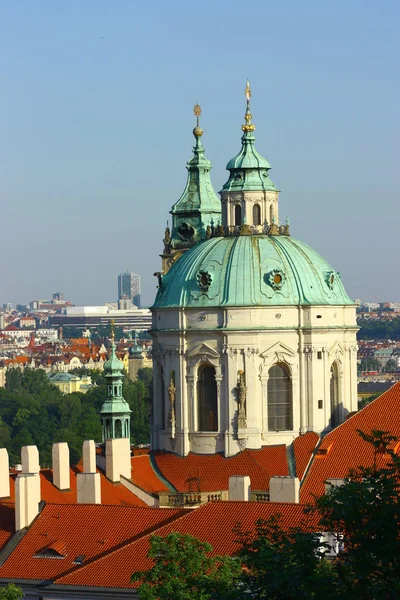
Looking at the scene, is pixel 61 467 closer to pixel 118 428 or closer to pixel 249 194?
pixel 118 428

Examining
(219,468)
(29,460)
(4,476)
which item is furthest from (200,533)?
(219,468)

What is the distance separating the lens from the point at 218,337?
77125mm

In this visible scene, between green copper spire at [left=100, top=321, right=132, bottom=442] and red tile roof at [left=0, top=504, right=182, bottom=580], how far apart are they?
715 inches

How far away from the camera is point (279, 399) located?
77.4 m

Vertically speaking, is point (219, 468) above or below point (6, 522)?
above

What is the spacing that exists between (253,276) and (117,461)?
27.1 feet

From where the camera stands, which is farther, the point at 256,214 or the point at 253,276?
the point at 256,214

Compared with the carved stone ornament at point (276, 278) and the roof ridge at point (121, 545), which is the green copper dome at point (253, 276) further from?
the roof ridge at point (121, 545)

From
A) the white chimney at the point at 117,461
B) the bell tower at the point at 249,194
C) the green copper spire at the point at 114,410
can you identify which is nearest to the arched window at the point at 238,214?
the bell tower at the point at 249,194

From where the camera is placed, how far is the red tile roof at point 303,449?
2943 inches

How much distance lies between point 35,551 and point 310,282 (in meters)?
20.0

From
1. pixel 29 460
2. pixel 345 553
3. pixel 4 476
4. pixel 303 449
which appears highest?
pixel 303 449

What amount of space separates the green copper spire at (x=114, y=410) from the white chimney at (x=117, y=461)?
213 inches

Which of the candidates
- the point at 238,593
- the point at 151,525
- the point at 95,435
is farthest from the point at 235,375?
the point at 95,435
